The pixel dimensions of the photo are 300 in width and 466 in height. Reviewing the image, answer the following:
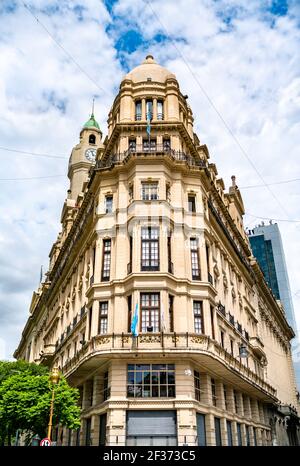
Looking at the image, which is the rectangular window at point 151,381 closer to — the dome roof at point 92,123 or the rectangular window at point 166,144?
the rectangular window at point 166,144

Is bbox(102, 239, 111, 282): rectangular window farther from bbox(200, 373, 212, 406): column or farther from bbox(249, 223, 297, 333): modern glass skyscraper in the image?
bbox(249, 223, 297, 333): modern glass skyscraper

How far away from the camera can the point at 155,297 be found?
30.8 meters

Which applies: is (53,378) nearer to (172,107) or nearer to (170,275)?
(170,275)

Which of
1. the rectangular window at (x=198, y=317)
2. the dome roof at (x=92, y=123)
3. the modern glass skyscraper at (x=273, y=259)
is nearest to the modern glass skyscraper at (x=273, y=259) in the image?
the modern glass skyscraper at (x=273, y=259)

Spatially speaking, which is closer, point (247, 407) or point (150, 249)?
point (150, 249)

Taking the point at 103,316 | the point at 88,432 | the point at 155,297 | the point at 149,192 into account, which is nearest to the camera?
the point at 155,297

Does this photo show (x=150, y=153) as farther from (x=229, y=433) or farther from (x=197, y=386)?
(x=229, y=433)

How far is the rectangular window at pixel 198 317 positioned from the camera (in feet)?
103

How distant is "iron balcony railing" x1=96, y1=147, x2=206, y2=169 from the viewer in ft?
117

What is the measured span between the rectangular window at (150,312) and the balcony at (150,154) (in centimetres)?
1180

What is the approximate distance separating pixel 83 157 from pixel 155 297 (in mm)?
42302

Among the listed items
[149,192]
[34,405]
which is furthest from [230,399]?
[149,192]

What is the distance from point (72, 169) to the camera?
226 feet

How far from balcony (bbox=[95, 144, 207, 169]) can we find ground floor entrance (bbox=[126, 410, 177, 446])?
19476 millimetres
